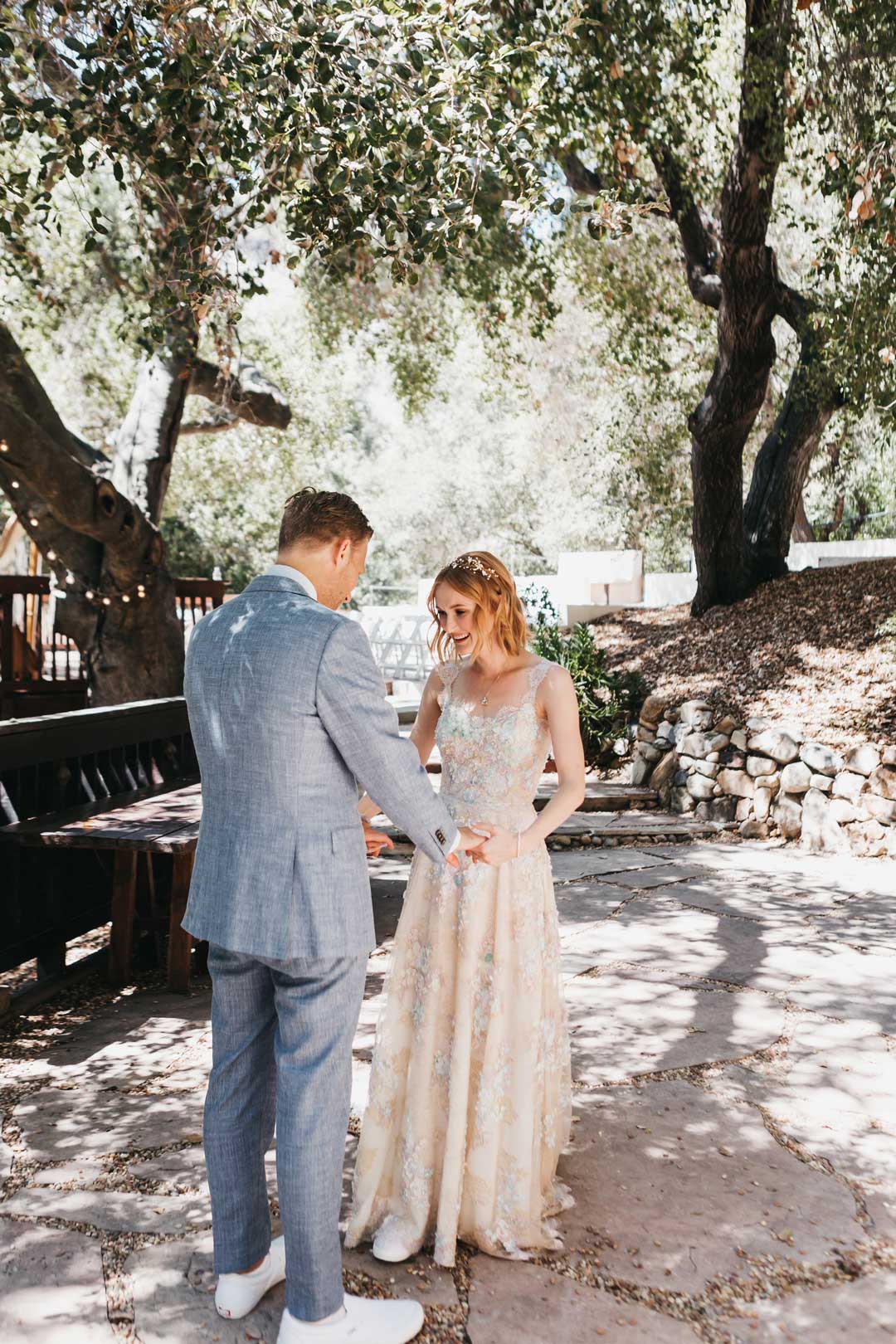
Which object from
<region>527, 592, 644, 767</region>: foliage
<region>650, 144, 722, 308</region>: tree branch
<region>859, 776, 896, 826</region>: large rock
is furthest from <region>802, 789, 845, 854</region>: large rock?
<region>650, 144, 722, 308</region>: tree branch

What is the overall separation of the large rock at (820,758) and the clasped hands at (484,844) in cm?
553

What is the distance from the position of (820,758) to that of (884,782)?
51cm

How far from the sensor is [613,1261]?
9.31 feet

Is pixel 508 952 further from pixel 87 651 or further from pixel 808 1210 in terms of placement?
pixel 87 651

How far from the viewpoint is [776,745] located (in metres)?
8.28

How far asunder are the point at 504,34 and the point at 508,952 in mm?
7298

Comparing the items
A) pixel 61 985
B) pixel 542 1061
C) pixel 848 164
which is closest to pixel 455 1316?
pixel 542 1061

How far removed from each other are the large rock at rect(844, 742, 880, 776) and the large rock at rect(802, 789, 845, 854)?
310 mm

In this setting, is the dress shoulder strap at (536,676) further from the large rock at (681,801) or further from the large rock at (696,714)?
the large rock at (696,714)

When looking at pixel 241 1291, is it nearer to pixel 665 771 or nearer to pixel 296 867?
pixel 296 867

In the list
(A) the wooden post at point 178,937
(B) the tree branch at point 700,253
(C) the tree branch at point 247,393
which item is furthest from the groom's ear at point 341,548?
(B) the tree branch at point 700,253

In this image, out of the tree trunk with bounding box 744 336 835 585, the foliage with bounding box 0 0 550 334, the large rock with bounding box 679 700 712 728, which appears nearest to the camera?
the foliage with bounding box 0 0 550 334

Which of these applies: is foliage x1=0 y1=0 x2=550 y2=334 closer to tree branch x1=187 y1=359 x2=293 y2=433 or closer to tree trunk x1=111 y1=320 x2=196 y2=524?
tree trunk x1=111 y1=320 x2=196 y2=524

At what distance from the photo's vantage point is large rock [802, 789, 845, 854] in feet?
25.6
